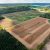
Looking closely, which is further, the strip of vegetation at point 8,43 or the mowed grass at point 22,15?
the mowed grass at point 22,15

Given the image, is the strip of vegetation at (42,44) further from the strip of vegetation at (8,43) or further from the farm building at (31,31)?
the strip of vegetation at (8,43)

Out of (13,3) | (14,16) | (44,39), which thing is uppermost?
(13,3)

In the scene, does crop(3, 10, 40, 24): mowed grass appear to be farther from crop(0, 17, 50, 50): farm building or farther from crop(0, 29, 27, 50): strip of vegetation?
crop(0, 29, 27, 50): strip of vegetation

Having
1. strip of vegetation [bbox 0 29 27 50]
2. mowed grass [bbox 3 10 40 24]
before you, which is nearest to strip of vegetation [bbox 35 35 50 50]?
strip of vegetation [bbox 0 29 27 50]

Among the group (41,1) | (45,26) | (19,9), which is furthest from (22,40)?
(41,1)

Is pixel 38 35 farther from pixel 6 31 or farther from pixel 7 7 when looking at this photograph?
pixel 7 7

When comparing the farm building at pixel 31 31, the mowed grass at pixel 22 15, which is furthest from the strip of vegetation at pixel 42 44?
the mowed grass at pixel 22 15

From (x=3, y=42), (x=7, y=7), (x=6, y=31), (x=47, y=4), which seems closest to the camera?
(x=3, y=42)
